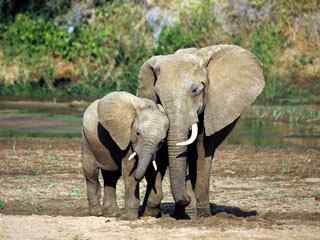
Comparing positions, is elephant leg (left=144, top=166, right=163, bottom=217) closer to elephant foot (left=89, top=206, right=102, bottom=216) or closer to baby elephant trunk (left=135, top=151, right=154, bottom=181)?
baby elephant trunk (left=135, top=151, right=154, bottom=181)

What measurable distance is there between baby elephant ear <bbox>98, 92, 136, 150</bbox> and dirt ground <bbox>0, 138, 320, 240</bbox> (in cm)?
100

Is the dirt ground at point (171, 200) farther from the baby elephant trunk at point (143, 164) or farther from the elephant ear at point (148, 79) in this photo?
the elephant ear at point (148, 79)

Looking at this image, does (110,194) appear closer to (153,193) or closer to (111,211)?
(111,211)

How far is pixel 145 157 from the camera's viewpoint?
42.4 ft

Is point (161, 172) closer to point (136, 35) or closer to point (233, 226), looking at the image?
point (233, 226)

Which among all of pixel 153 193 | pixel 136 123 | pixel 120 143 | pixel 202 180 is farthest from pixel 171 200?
pixel 136 123

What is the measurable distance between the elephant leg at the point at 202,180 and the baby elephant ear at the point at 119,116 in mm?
974

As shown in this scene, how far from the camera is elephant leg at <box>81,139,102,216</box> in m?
14.5

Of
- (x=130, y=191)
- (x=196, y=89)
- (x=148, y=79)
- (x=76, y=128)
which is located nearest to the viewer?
(x=196, y=89)

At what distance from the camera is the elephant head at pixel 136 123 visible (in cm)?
1288

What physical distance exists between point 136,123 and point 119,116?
0.92ft

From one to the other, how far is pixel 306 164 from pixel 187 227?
26.3ft

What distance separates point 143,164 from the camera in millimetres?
12922

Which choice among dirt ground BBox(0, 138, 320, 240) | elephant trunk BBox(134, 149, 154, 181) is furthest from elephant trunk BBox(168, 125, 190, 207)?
dirt ground BBox(0, 138, 320, 240)
